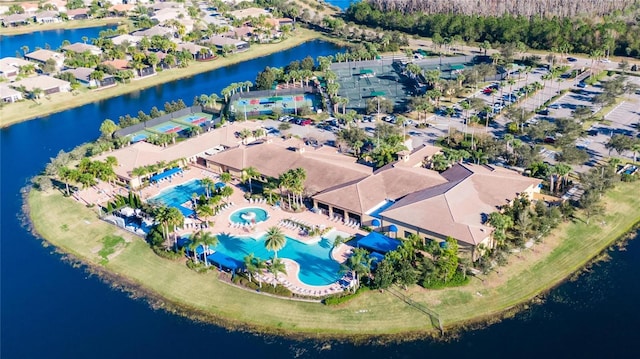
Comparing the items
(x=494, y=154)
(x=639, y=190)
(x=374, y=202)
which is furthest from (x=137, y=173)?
(x=639, y=190)

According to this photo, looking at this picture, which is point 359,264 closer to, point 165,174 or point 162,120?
point 165,174

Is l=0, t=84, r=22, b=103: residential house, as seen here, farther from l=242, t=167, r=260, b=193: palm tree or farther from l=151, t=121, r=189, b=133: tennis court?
l=242, t=167, r=260, b=193: palm tree

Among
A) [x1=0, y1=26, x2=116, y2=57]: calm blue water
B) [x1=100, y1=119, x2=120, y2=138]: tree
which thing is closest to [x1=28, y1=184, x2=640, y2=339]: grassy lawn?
[x1=100, y1=119, x2=120, y2=138]: tree

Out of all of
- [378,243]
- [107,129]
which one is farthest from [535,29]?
[107,129]

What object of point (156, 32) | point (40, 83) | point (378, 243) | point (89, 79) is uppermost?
point (156, 32)

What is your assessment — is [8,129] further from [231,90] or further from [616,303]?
[616,303]

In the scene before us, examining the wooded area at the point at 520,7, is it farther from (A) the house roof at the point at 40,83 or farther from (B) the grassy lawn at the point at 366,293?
(B) the grassy lawn at the point at 366,293

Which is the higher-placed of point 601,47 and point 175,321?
point 601,47
